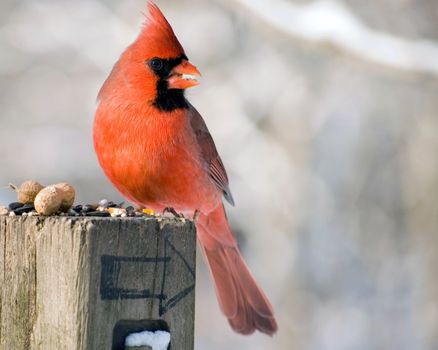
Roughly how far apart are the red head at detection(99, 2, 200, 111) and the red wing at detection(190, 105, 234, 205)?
3.4 inches

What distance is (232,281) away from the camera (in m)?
2.76

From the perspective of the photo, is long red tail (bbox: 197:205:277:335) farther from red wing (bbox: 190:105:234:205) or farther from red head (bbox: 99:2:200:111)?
red head (bbox: 99:2:200:111)

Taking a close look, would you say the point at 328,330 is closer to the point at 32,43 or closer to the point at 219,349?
the point at 219,349

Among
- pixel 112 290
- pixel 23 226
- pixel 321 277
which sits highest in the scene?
pixel 321 277

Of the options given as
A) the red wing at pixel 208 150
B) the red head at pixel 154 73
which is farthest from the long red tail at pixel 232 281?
the red head at pixel 154 73

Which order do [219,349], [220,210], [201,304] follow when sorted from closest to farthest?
1. [220,210]
2. [219,349]
3. [201,304]

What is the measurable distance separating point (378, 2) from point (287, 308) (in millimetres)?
2906

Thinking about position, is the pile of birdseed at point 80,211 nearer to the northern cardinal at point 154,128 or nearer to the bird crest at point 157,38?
the northern cardinal at point 154,128

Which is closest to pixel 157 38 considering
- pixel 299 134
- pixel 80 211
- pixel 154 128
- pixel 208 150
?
pixel 154 128

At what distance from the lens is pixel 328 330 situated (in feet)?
22.0

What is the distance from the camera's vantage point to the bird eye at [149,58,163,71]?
2223mm

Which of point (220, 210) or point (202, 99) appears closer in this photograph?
point (220, 210)

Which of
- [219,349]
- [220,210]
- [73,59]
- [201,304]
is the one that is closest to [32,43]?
[73,59]

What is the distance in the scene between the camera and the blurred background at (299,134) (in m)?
6.59
